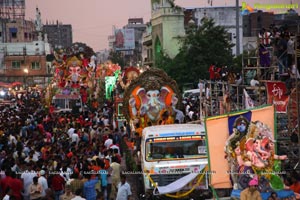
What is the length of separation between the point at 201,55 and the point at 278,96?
29583 mm

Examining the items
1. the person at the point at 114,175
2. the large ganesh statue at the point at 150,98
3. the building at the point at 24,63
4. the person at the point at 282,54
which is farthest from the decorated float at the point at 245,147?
the building at the point at 24,63

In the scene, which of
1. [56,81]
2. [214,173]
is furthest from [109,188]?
[56,81]

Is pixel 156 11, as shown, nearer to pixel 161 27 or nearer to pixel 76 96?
pixel 161 27

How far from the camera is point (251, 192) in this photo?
905cm

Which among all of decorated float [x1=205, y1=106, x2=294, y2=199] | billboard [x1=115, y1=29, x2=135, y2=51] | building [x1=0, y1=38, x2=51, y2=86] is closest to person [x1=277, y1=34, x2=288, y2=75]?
decorated float [x1=205, y1=106, x2=294, y2=199]

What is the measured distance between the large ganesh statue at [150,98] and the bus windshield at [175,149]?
8073 mm

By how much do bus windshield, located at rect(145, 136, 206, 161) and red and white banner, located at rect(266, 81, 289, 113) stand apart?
6.80 ft

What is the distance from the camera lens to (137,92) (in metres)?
22.3

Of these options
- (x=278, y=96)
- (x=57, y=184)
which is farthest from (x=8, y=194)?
(x=278, y=96)

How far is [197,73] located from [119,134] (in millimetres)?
22304

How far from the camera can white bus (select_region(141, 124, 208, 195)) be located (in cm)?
1335

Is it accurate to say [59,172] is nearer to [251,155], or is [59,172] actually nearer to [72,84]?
[251,155]

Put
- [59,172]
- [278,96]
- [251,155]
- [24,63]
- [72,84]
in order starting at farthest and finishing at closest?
[24,63] → [72,84] → [278,96] → [59,172] → [251,155]

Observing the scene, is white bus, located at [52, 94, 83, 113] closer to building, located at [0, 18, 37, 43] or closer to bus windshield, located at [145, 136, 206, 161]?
bus windshield, located at [145, 136, 206, 161]
